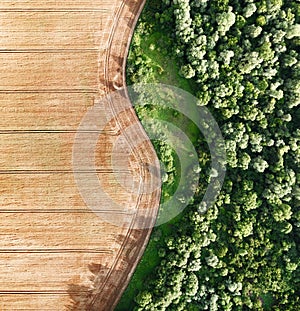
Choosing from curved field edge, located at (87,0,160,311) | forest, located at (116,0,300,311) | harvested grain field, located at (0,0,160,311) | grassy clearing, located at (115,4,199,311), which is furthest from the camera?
harvested grain field, located at (0,0,160,311)

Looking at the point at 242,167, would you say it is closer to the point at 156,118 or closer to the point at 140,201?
the point at 156,118

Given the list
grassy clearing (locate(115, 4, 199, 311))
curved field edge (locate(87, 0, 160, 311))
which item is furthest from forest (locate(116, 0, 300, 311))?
curved field edge (locate(87, 0, 160, 311))

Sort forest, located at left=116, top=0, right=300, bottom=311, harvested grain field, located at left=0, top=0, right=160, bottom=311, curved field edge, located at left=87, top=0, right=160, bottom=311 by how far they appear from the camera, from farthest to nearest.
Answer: harvested grain field, located at left=0, top=0, right=160, bottom=311
curved field edge, located at left=87, top=0, right=160, bottom=311
forest, located at left=116, top=0, right=300, bottom=311

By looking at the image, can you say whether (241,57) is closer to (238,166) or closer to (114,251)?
(238,166)

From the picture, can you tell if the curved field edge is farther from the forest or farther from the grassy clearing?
the forest

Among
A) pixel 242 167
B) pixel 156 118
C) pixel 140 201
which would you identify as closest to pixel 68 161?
pixel 140 201

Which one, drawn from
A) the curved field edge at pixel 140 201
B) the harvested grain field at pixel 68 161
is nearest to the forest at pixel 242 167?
the curved field edge at pixel 140 201
